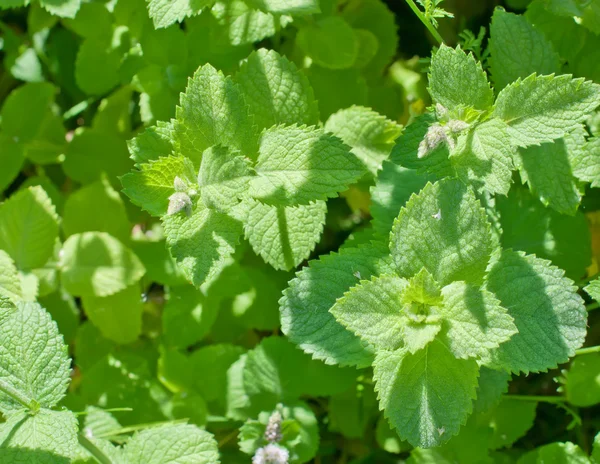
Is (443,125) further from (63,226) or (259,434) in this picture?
(63,226)

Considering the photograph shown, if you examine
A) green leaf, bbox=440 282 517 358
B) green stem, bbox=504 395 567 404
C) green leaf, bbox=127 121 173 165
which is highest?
green leaf, bbox=127 121 173 165

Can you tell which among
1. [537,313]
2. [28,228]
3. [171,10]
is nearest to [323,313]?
[537,313]

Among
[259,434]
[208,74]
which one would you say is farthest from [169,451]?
[208,74]

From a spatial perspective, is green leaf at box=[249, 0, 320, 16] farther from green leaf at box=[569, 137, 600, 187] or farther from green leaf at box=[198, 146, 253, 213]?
green leaf at box=[569, 137, 600, 187]

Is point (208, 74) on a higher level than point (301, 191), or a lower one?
higher

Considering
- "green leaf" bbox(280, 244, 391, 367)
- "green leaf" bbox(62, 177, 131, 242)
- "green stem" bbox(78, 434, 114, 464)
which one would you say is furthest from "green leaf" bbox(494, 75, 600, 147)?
"green stem" bbox(78, 434, 114, 464)

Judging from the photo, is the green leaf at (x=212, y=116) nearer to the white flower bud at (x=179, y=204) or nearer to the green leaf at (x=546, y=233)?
the white flower bud at (x=179, y=204)

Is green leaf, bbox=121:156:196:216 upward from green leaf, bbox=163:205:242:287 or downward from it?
upward
